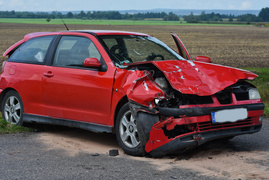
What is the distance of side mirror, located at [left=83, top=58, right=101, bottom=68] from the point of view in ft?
23.2

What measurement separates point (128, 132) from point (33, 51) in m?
2.68

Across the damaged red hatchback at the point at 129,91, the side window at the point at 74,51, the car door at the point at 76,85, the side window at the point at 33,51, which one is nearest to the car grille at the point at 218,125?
the damaged red hatchback at the point at 129,91

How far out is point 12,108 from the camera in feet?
28.6

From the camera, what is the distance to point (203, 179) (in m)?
5.29

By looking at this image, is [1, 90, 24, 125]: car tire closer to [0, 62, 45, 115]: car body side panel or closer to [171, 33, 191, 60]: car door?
[0, 62, 45, 115]: car body side panel

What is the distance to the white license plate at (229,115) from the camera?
20.6 feet

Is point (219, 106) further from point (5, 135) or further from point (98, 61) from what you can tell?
point (5, 135)

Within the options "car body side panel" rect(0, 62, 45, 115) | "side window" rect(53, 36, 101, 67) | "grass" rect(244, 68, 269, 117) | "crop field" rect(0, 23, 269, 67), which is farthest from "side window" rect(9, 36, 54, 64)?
"crop field" rect(0, 23, 269, 67)

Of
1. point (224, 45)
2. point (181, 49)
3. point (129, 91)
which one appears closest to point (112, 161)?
point (129, 91)

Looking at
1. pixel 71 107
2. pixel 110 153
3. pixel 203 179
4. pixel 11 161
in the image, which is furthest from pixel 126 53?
pixel 203 179

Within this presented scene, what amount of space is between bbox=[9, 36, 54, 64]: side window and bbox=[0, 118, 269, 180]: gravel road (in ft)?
4.14

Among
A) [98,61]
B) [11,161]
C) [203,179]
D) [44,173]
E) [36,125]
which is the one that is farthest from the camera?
[36,125]

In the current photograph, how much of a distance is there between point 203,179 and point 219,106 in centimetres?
128

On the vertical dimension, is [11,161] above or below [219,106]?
below
